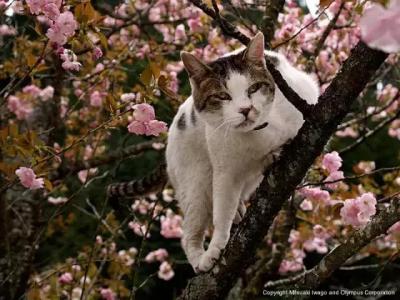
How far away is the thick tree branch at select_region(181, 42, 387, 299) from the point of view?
1.92 meters

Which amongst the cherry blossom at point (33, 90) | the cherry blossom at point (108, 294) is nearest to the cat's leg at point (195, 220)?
the cherry blossom at point (108, 294)

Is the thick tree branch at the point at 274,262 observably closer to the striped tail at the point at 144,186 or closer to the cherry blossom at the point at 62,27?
the striped tail at the point at 144,186

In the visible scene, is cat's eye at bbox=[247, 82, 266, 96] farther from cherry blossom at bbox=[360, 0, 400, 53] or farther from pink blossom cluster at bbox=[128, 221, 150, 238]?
cherry blossom at bbox=[360, 0, 400, 53]

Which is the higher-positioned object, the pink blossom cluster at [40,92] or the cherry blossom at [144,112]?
the cherry blossom at [144,112]

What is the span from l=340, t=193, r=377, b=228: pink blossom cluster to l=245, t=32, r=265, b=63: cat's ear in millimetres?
894

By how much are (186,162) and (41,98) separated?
3.48 meters

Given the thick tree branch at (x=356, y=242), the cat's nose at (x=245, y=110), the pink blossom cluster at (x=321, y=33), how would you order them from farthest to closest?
the pink blossom cluster at (x=321, y=33), the cat's nose at (x=245, y=110), the thick tree branch at (x=356, y=242)

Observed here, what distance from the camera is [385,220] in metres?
2.18

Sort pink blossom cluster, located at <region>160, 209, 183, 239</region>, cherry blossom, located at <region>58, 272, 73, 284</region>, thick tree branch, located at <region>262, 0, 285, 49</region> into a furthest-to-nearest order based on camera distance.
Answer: pink blossom cluster, located at <region>160, 209, 183, 239</region> < cherry blossom, located at <region>58, 272, 73, 284</region> < thick tree branch, located at <region>262, 0, 285, 49</region>

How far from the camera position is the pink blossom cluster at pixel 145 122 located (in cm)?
238

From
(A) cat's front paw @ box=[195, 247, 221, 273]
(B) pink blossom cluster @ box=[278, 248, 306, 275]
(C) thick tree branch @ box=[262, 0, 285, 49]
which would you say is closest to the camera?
(A) cat's front paw @ box=[195, 247, 221, 273]

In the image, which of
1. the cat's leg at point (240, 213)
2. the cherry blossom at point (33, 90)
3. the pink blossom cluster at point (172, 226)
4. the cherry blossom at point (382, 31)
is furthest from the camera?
the pink blossom cluster at point (172, 226)

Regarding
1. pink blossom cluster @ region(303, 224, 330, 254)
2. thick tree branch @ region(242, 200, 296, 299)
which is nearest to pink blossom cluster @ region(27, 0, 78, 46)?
thick tree branch @ region(242, 200, 296, 299)

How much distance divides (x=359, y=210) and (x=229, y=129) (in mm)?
805
